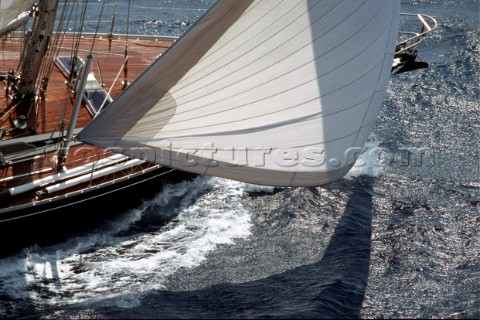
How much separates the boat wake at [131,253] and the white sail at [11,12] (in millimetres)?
6287

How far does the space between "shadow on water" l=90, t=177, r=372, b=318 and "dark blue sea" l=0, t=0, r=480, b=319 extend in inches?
1.1

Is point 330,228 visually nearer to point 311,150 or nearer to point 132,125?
point 311,150

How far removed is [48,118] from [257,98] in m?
7.82

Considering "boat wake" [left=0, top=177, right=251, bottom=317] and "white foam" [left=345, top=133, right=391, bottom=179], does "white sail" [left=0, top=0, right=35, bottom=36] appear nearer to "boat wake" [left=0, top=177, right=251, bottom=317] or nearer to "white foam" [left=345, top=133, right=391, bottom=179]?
"boat wake" [left=0, top=177, right=251, bottom=317]

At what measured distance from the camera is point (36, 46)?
22469 mm

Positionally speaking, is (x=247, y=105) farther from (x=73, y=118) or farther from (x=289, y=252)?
(x=73, y=118)

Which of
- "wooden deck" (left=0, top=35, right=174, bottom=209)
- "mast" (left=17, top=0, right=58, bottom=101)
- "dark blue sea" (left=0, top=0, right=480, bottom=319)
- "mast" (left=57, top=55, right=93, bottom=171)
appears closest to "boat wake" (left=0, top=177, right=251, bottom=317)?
"dark blue sea" (left=0, top=0, right=480, bottom=319)

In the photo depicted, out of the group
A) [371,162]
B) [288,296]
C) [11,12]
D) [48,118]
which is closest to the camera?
[288,296]

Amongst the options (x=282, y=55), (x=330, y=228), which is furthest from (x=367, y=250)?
(x=282, y=55)

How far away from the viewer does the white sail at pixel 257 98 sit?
17172 millimetres

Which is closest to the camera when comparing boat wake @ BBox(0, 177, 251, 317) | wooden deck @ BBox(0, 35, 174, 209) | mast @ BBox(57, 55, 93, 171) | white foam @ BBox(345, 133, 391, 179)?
boat wake @ BBox(0, 177, 251, 317)

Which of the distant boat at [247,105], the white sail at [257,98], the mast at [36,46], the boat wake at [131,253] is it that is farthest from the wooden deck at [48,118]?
the white sail at [257,98]

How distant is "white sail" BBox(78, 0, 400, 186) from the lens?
17.2 m

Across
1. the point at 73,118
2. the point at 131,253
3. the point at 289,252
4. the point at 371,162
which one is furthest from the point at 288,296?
the point at 371,162
